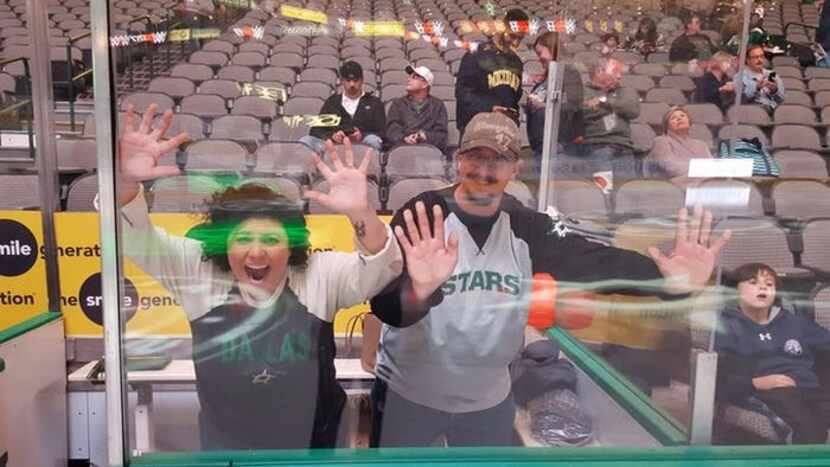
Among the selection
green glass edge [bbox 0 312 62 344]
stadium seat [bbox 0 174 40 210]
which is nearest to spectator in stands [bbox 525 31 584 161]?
green glass edge [bbox 0 312 62 344]

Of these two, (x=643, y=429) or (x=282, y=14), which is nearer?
(x=643, y=429)

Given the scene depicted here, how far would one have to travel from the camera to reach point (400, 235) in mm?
1575

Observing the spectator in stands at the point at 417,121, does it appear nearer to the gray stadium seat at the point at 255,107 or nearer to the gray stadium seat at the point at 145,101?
the gray stadium seat at the point at 255,107

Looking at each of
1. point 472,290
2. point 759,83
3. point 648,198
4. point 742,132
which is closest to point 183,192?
point 472,290

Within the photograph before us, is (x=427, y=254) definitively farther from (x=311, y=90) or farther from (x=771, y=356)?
(x=311, y=90)

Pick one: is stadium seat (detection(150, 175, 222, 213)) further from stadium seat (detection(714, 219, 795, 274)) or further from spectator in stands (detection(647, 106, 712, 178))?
spectator in stands (detection(647, 106, 712, 178))

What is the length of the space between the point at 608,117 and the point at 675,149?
1.26 ft

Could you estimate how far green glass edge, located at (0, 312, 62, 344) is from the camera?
7.32ft

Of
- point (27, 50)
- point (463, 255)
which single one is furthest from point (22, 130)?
point (463, 255)

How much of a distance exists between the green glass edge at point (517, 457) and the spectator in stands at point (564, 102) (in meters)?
1.29

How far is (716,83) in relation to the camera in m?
2.68

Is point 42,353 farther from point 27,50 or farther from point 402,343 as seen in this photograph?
point 402,343

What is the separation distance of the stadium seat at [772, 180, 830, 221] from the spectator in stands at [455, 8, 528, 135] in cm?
95

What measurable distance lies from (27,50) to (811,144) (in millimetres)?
3775
